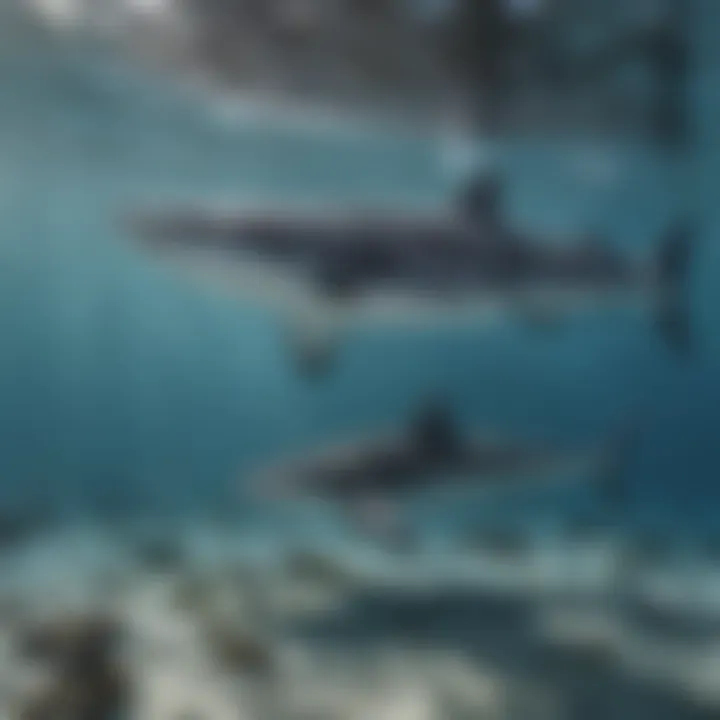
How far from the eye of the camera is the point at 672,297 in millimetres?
1601

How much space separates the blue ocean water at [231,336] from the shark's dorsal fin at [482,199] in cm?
3

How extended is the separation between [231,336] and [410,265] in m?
0.28

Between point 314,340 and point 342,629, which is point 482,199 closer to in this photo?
point 314,340

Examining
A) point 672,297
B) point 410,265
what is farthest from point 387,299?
point 672,297

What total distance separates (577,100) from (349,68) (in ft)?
1.14

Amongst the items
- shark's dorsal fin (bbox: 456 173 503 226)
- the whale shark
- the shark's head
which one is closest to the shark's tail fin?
the whale shark

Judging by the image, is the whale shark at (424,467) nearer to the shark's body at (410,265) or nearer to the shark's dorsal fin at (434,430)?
the shark's dorsal fin at (434,430)

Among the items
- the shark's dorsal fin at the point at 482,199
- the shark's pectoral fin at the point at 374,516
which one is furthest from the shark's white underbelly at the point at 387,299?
the shark's pectoral fin at the point at 374,516

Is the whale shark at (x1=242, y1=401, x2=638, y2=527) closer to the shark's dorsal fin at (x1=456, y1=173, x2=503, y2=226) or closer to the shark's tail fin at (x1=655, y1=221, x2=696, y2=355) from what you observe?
the shark's tail fin at (x1=655, y1=221, x2=696, y2=355)

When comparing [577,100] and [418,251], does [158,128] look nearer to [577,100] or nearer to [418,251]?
[418,251]

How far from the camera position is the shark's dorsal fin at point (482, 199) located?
5.10ft

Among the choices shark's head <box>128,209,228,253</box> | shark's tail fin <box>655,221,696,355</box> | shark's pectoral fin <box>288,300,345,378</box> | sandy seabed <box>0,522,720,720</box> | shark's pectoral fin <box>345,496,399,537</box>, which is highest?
shark's tail fin <box>655,221,696,355</box>

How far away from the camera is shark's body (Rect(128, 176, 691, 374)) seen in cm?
154

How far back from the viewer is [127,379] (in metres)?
1.52
